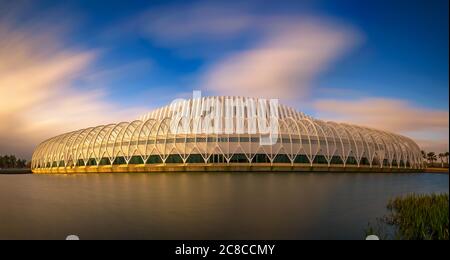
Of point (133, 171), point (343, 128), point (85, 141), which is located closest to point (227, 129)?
point (133, 171)

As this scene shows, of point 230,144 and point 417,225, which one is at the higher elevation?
point 230,144

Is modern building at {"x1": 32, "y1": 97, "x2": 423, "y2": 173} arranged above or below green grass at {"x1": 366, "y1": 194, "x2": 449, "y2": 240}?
above

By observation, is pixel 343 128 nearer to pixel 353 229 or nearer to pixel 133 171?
pixel 133 171

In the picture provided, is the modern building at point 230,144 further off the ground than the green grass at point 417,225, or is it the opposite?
the modern building at point 230,144

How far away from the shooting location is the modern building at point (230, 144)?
39.2 metres

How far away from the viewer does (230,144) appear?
39469 millimetres

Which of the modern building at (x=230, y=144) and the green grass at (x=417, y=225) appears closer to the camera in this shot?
the green grass at (x=417, y=225)

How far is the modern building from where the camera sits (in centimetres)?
3916

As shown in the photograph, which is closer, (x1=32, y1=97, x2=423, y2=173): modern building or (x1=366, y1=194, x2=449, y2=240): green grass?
(x1=366, y1=194, x2=449, y2=240): green grass

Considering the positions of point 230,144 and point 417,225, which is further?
point 230,144
